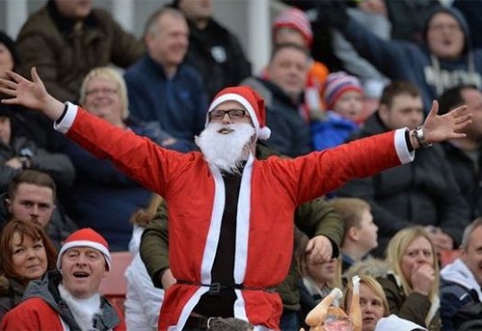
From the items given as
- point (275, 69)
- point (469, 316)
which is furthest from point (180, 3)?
point (469, 316)

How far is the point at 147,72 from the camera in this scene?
12977mm

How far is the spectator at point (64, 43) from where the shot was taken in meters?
12.5

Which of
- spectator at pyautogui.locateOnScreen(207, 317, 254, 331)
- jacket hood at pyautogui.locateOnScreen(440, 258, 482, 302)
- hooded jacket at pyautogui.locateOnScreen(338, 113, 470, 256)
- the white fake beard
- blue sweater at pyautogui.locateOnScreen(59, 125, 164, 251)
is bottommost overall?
spectator at pyautogui.locateOnScreen(207, 317, 254, 331)

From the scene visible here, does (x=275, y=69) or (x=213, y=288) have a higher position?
(x=275, y=69)

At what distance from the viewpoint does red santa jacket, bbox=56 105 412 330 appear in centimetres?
866

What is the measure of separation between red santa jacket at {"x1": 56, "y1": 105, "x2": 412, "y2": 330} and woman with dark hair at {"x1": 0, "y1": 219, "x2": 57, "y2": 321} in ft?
3.09

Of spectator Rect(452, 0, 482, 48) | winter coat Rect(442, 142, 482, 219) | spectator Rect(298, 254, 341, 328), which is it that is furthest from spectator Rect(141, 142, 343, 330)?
spectator Rect(452, 0, 482, 48)

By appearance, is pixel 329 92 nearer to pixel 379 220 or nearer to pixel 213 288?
pixel 379 220

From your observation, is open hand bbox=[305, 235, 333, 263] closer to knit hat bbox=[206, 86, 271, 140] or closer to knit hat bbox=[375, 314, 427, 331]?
knit hat bbox=[375, 314, 427, 331]

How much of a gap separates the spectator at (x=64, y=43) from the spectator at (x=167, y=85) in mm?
375

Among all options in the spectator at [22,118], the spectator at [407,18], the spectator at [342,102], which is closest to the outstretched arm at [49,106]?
the spectator at [22,118]

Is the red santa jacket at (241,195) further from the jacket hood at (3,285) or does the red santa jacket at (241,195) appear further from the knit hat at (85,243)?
the jacket hood at (3,285)

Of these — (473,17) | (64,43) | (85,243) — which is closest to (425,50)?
(473,17)

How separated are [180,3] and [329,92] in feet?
5.41
